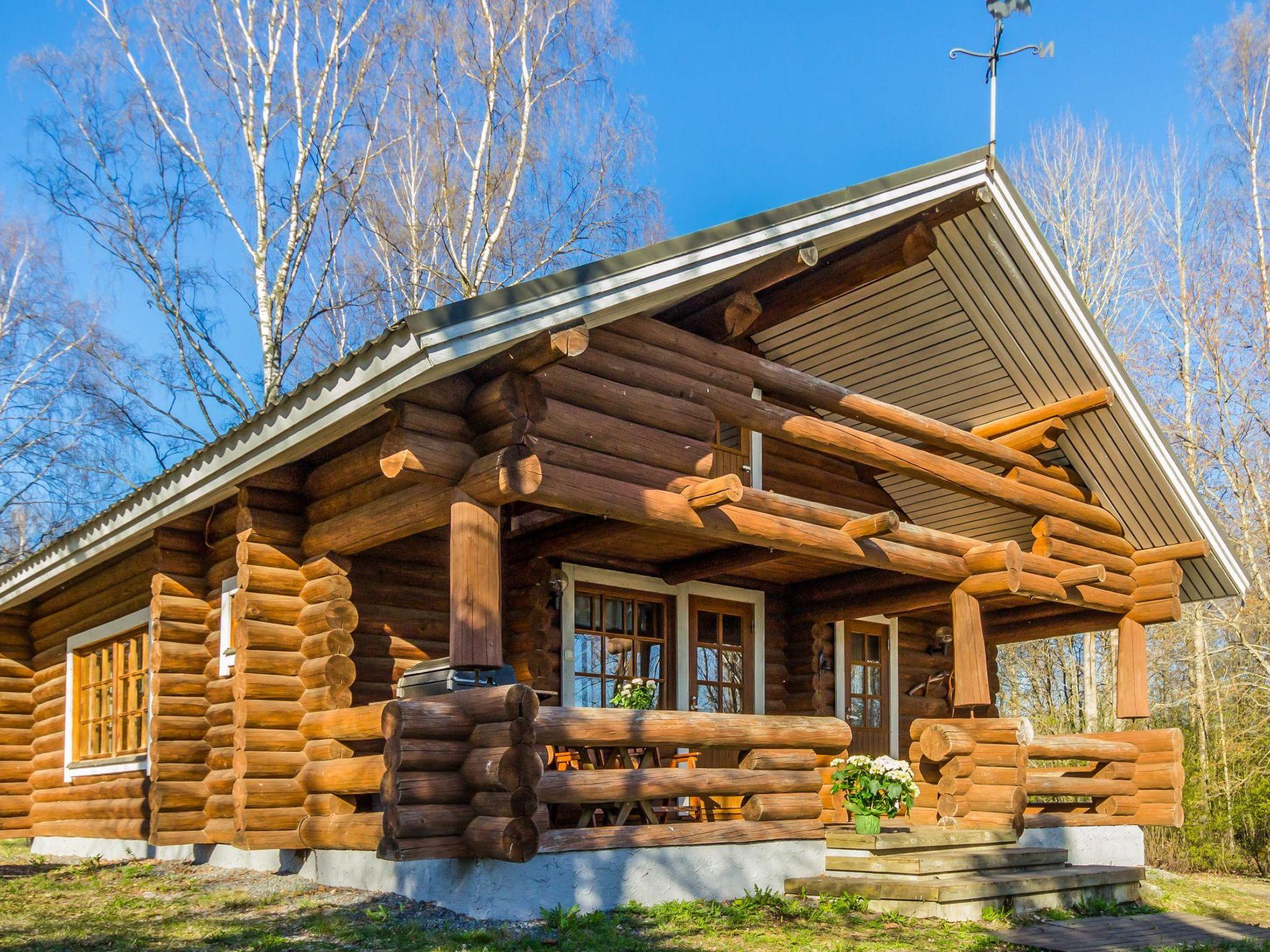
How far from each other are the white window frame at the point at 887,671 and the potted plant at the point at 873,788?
12.5ft

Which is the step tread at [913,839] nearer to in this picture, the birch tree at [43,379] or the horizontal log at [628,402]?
the horizontal log at [628,402]

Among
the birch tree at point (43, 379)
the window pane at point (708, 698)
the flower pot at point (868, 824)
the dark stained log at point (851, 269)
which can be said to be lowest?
the flower pot at point (868, 824)

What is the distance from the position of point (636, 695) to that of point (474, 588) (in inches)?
144

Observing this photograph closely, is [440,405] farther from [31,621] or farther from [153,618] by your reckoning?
[31,621]

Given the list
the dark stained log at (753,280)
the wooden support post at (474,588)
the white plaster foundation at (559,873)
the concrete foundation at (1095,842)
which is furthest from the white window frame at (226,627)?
the concrete foundation at (1095,842)

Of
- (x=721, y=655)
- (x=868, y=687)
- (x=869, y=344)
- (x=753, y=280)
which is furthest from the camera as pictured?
(x=868, y=687)

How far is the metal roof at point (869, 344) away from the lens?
24.5ft

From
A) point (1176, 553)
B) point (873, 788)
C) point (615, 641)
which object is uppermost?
point (1176, 553)

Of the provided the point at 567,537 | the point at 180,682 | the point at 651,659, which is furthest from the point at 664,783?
the point at 180,682

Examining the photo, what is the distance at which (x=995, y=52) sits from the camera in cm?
1141

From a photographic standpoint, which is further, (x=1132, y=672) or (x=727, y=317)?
(x=1132, y=672)

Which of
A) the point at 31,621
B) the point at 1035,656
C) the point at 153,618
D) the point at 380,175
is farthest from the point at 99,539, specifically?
the point at 1035,656

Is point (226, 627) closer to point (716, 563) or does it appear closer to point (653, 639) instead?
point (653, 639)

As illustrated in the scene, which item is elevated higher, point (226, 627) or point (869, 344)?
point (869, 344)
